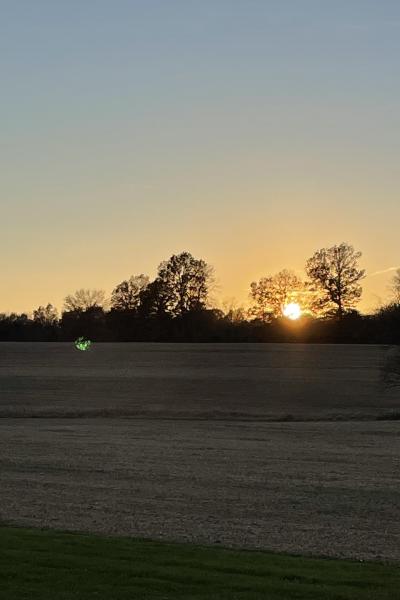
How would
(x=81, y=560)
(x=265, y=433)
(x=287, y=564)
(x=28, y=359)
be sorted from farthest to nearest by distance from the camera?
(x=28, y=359) < (x=265, y=433) < (x=287, y=564) < (x=81, y=560)

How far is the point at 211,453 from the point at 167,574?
20.6 meters

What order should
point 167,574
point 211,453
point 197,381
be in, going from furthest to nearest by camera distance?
1. point 197,381
2. point 211,453
3. point 167,574

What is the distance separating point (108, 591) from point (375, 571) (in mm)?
3969

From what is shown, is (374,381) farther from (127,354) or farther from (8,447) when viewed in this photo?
(8,447)

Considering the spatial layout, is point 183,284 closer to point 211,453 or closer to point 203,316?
point 203,316

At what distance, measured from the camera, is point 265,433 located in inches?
1554

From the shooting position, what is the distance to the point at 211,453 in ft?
101

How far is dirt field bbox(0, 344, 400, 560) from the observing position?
17.1m

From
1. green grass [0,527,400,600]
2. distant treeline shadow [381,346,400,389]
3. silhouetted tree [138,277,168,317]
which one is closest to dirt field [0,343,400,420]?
distant treeline shadow [381,346,400,389]

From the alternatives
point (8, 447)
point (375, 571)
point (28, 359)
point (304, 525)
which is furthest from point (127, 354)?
point (375, 571)

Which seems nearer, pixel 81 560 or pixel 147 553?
pixel 81 560

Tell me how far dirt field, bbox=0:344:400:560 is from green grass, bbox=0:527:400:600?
2391 millimetres

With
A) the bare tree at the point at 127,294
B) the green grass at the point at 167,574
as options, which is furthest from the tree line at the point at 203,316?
the green grass at the point at 167,574

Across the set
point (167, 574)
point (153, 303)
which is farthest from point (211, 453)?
point (153, 303)
